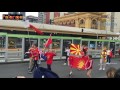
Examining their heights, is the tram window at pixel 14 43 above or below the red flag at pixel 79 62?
above

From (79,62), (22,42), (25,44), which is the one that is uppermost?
(22,42)

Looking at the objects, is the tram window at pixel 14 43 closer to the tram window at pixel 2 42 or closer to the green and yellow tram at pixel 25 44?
the green and yellow tram at pixel 25 44

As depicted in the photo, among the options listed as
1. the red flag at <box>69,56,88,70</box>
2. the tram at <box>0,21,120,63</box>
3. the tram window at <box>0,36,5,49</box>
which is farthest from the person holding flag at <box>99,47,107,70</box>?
the tram window at <box>0,36,5,49</box>

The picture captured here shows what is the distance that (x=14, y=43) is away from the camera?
43.1 feet

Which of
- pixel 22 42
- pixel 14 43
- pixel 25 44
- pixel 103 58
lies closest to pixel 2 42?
pixel 14 43

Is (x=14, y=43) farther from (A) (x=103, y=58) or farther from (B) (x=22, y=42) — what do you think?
(A) (x=103, y=58)

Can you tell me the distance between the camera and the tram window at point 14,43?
1273cm

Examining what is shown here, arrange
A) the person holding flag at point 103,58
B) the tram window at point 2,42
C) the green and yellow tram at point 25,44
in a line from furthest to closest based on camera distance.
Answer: the green and yellow tram at point 25,44 → the tram window at point 2,42 → the person holding flag at point 103,58

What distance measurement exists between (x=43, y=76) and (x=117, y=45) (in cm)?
1638

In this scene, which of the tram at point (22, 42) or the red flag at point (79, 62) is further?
the tram at point (22, 42)

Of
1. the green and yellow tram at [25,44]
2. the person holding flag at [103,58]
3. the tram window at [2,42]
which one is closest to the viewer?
the person holding flag at [103,58]

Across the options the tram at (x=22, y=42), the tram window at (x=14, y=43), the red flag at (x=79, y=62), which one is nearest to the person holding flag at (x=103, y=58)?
the red flag at (x=79, y=62)
